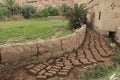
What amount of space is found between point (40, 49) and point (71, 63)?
1139mm

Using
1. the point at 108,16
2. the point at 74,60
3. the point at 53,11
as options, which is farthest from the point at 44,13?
the point at 74,60

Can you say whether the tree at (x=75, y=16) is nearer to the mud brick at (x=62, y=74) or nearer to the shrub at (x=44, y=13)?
the mud brick at (x=62, y=74)

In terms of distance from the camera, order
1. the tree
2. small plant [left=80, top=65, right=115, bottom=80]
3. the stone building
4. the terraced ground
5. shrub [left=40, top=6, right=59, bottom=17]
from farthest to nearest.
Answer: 1. shrub [left=40, top=6, right=59, bottom=17]
2. the tree
3. the stone building
4. small plant [left=80, top=65, right=115, bottom=80]
5. the terraced ground

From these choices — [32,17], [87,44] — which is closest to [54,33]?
[87,44]

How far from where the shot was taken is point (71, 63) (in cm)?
862

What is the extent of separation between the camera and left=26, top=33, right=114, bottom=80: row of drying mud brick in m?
7.77

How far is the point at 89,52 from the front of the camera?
32.5 ft

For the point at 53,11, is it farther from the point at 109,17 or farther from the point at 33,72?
the point at 33,72

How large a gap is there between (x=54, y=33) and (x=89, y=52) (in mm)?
2233

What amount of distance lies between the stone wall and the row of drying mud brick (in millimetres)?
263

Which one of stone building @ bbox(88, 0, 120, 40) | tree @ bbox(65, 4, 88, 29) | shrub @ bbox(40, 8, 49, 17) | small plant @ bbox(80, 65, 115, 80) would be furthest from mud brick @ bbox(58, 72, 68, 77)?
shrub @ bbox(40, 8, 49, 17)

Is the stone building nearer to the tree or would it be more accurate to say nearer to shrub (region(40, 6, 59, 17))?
the tree

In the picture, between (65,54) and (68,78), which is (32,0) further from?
(68,78)

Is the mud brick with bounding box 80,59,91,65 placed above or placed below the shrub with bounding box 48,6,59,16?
below
